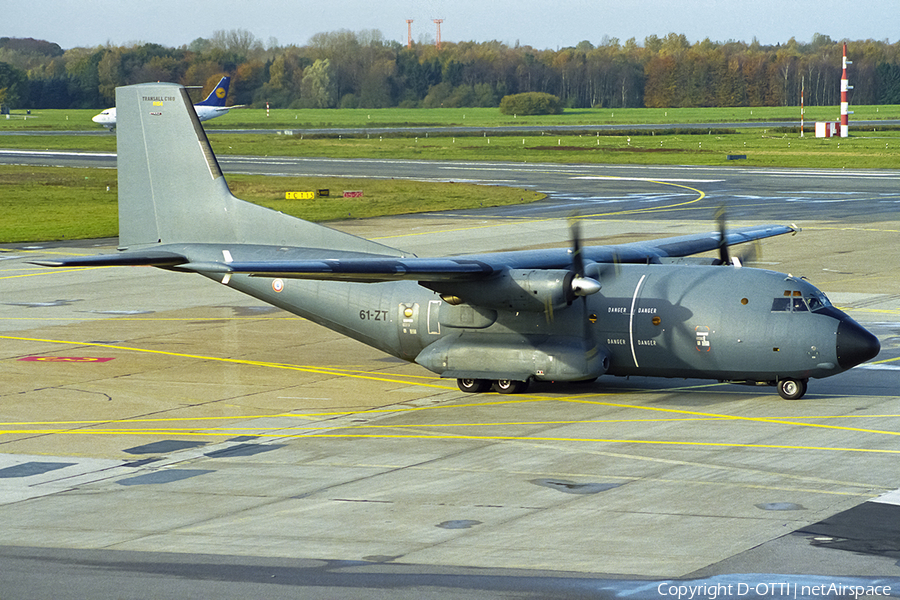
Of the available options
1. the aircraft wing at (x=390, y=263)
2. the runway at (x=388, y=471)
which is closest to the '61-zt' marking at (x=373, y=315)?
the aircraft wing at (x=390, y=263)

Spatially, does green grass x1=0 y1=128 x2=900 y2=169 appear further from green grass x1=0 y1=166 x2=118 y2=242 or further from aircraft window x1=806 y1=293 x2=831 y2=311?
aircraft window x1=806 y1=293 x2=831 y2=311

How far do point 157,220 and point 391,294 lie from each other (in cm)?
721

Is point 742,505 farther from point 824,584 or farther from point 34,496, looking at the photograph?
A: point 34,496

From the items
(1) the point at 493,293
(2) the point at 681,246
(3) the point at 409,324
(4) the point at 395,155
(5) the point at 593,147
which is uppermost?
(5) the point at 593,147

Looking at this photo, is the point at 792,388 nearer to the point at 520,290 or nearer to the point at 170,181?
the point at 520,290

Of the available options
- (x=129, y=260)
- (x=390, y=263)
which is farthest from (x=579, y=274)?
(x=129, y=260)

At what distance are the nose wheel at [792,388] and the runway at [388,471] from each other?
0.22 meters

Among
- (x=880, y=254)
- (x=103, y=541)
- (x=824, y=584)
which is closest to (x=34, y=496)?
(x=103, y=541)

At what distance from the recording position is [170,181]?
29.8 meters

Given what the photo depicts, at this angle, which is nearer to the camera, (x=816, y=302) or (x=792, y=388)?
(x=816, y=302)

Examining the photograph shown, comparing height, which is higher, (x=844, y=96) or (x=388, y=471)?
(x=844, y=96)

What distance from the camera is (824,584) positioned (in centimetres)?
1345
